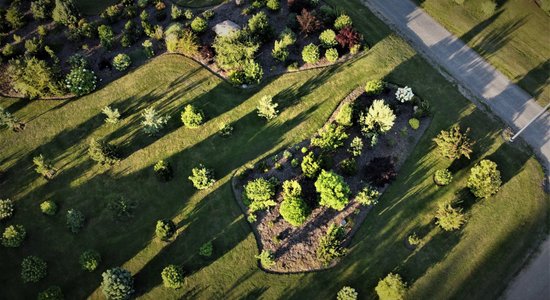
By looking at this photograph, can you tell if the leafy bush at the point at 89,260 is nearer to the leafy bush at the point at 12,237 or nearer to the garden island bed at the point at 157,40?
the leafy bush at the point at 12,237

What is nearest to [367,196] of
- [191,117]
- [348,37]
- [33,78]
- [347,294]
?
[347,294]

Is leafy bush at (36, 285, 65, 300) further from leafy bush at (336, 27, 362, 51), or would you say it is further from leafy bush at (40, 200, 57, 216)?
leafy bush at (336, 27, 362, 51)

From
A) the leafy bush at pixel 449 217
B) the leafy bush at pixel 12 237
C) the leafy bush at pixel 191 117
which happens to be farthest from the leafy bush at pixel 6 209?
the leafy bush at pixel 449 217

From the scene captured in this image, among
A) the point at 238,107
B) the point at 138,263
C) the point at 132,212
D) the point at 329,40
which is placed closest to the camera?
the point at 138,263

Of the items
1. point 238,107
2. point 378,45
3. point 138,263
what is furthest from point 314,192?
point 378,45

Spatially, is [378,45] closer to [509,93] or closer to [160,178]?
[509,93]

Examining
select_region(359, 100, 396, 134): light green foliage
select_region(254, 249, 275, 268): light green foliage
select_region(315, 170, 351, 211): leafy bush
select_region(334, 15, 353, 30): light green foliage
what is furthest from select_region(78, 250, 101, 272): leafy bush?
select_region(334, 15, 353, 30): light green foliage

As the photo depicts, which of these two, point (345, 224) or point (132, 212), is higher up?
point (132, 212)
